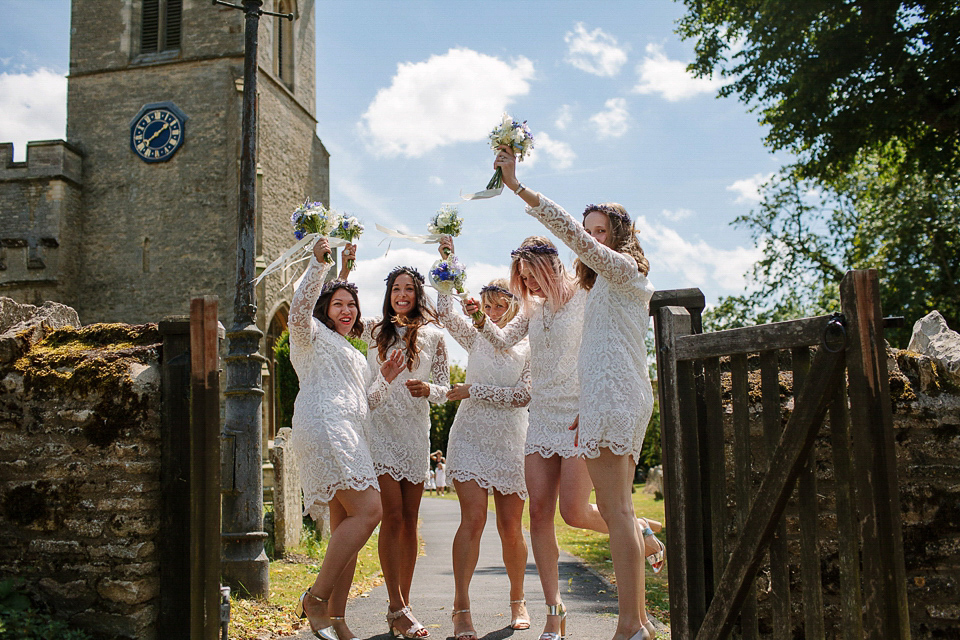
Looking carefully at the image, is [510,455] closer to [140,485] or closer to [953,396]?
[140,485]

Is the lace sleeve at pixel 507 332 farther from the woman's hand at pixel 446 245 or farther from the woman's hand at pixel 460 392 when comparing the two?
the woman's hand at pixel 446 245

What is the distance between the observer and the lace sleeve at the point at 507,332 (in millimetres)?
5109

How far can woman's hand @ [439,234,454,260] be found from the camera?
5164mm

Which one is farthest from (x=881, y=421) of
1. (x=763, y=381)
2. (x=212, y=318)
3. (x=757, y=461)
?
(x=212, y=318)

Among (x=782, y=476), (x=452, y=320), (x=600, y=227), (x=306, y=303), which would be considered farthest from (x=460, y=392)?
(x=782, y=476)

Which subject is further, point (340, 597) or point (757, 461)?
point (340, 597)

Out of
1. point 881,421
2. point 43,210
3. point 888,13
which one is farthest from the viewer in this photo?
point 43,210

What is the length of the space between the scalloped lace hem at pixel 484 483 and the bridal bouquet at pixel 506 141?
177 centimetres

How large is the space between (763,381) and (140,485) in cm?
302

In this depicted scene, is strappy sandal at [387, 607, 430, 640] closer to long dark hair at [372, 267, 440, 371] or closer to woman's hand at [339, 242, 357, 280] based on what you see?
long dark hair at [372, 267, 440, 371]

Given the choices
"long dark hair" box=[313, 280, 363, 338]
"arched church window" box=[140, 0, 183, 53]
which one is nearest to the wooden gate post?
"long dark hair" box=[313, 280, 363, 338]

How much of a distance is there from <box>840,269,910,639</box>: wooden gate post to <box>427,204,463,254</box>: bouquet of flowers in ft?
8.44

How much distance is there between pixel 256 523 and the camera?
A: 6.64 m

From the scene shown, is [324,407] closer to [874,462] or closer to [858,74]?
[874,462]
